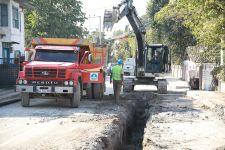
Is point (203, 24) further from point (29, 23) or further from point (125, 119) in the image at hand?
point (29, 23)

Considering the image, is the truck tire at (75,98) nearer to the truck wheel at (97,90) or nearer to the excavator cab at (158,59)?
the truck wheel at (97,90)

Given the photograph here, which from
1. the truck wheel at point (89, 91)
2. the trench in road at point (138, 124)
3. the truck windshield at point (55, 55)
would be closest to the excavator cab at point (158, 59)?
the trench in road at point (138, 124)

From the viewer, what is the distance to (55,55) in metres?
19.1

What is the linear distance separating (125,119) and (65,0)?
39248 mm

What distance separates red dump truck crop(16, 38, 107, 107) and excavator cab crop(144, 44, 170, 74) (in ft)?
18.7

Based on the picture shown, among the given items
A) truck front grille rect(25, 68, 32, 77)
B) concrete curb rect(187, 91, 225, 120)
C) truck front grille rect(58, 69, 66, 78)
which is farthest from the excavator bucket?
truck front grille rect(25, 68, 32, 77)

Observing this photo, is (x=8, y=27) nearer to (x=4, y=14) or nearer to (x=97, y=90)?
(x=4, y=14)

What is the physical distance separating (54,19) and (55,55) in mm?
34376

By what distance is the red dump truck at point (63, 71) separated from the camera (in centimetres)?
1725

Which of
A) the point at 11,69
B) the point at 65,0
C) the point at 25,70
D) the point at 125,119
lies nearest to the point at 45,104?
the point at 25,70

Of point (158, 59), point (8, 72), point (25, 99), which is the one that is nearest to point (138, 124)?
point (25, 99)

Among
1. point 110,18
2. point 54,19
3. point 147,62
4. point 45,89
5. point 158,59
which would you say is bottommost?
point 45,89

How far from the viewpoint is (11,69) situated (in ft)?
91.3

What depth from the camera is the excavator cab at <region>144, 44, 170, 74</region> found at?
27016 millimetres
